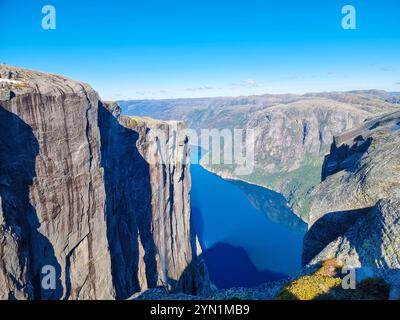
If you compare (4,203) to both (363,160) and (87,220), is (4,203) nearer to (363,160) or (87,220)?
(87,220)

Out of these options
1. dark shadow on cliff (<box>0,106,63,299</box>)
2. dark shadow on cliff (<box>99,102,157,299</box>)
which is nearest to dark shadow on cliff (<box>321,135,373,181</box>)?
dark shadow on cliff (<box>99,102,157,299</box>)

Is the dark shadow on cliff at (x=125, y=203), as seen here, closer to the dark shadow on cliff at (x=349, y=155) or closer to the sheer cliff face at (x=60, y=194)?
the sheer cliff face at (x=60, y=194)

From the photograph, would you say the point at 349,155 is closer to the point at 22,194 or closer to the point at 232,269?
the point at 22,194

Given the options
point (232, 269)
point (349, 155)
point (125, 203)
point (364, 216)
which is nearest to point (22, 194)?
point (364, 216)

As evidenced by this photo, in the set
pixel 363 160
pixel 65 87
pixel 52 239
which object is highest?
pixel 65 87
